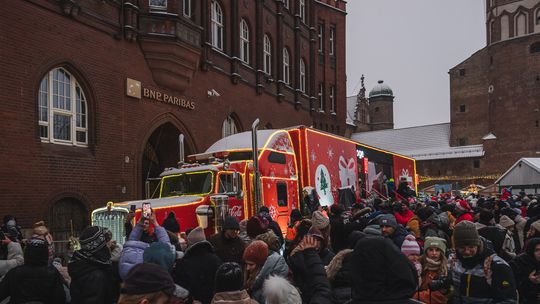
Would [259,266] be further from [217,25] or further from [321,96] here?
[321,96]

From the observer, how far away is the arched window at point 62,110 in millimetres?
14742

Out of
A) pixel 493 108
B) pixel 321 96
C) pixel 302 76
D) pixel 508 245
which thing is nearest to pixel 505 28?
pixel 493 108

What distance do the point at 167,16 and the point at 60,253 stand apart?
28.2 ft

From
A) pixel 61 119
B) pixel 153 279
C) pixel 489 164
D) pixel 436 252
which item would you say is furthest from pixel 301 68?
pixel 489 164

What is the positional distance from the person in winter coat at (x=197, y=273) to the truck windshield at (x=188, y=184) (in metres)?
6.90

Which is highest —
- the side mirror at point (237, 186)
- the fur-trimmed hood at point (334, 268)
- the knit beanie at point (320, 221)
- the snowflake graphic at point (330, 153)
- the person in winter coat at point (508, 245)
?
the snowflake graphic at point (330, 153)

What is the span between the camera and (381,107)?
3489 inches

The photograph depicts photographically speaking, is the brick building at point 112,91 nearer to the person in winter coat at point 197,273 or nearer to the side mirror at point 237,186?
the side mirror at point 237,186

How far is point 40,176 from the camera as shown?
1399 centimetres

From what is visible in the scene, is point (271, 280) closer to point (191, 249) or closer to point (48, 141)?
point (191, 249)

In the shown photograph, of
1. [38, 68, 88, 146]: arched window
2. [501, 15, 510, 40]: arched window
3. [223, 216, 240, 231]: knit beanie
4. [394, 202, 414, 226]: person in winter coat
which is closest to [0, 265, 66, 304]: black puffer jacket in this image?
[223, 216, 240, 231]: knit beanie

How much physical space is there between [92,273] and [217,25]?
2040cm

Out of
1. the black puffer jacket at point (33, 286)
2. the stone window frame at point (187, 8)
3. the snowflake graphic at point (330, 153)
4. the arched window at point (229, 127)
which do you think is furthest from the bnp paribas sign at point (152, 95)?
the black puffer jacket at point (33, 286)

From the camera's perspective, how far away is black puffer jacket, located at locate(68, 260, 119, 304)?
429cm
